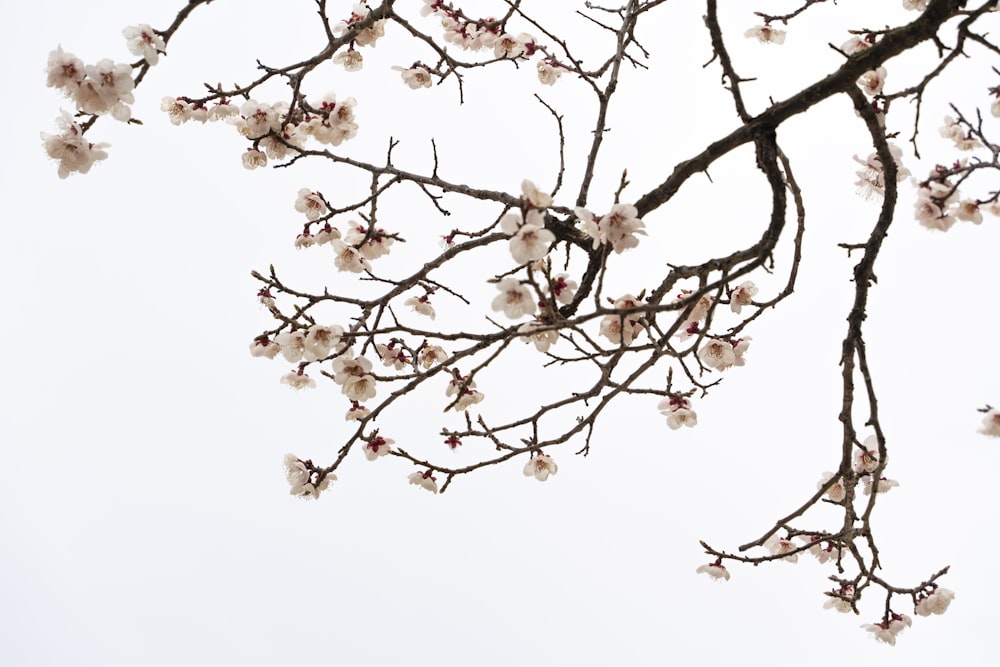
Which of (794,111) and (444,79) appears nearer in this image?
(794,111)

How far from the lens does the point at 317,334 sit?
1914 mm

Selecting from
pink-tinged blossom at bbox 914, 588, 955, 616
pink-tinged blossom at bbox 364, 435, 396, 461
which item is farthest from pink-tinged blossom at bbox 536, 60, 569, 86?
pink-tinged blossom at bbox 914, 588, 955, 616

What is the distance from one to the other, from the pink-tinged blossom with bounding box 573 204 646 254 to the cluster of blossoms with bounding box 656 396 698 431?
71 cm

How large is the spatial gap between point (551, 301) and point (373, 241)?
95cm

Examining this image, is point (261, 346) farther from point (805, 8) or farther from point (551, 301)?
point (805, 8)

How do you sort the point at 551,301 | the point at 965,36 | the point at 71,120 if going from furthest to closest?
the point at 71,120 < the point at 965,36 < the point at 551,301

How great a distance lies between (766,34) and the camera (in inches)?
103

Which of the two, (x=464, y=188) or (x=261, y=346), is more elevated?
(x=464, y=188)

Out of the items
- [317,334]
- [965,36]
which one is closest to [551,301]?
[317,334]

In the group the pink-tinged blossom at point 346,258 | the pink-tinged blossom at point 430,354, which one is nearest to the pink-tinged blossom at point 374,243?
the pink-tinged blossom at point 346,258

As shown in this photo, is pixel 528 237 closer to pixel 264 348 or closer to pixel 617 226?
pixel 617 226

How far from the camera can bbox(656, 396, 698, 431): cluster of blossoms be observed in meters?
2.14

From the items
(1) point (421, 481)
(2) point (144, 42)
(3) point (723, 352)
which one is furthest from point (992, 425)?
(2) point (144, 42)

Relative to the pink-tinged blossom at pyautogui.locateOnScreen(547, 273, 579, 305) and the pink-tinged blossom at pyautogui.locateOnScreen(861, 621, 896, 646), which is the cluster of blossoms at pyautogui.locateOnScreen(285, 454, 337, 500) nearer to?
the pink-tinged blossom at pyautogui.locateOnScreen(547, 273, 579, 305)
